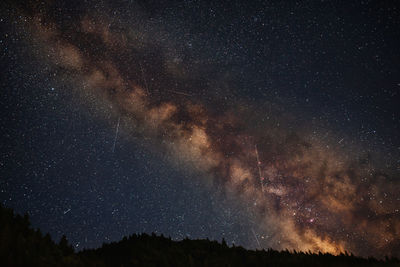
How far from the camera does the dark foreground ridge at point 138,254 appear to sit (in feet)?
26.5

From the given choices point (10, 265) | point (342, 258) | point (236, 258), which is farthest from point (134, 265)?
point (342, 258)

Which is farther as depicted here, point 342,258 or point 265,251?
point 265,251

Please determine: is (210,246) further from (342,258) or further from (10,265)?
(10,265)

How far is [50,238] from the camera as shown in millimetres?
10602

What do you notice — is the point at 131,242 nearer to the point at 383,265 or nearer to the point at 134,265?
the point at 134,265

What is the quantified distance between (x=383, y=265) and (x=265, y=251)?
8322 mm

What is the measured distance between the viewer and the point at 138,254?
1638 cm

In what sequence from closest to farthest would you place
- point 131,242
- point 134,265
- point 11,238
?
1. point 11,238
2. point 134,265
3. point 131,242

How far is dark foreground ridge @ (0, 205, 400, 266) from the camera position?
8062mm

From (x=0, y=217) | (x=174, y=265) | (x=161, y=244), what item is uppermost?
(x=0, y=217)

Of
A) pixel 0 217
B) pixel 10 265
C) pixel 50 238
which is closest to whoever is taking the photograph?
pixel 10 265

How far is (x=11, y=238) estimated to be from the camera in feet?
27.0

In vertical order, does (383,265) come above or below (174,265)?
below

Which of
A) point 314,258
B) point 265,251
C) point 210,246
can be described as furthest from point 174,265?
point 314,258
